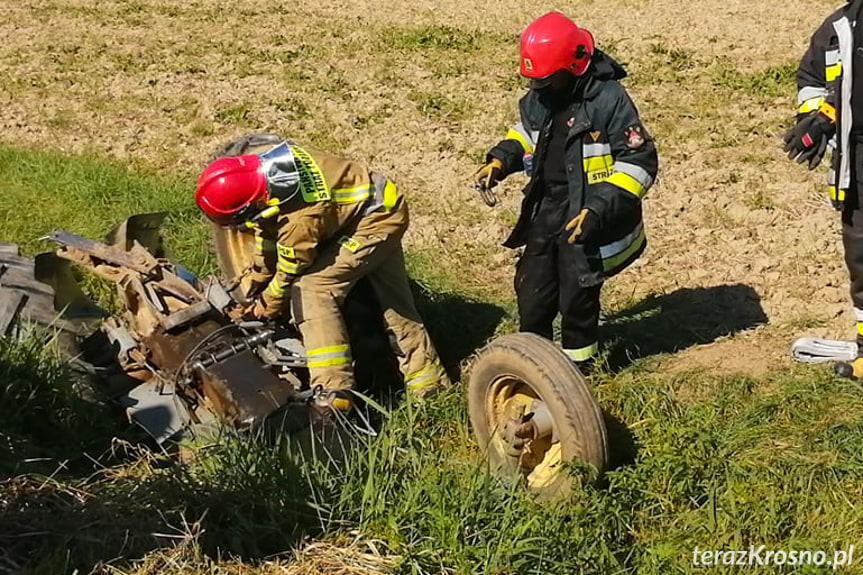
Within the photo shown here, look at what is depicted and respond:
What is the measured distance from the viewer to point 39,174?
7816 millimetres

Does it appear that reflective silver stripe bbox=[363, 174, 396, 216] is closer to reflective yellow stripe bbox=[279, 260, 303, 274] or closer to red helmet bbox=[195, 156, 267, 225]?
reflective yellow stripe bbox=[279, 260, 303, 274]

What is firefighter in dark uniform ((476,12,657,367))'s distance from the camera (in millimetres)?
4457

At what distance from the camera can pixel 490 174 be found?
483 cm

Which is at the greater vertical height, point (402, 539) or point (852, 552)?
point (402, 539)

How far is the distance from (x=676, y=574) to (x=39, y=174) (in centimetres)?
615

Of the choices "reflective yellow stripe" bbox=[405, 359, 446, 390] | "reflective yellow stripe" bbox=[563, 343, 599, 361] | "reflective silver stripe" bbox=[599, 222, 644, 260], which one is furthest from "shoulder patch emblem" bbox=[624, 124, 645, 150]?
"reflective yellow stripe" bbox=[405, 359, 446, 390]

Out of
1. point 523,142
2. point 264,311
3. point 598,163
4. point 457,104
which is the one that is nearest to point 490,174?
point 523,142

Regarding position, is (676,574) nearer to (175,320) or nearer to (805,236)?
(175,320)

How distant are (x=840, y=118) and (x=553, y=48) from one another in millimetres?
1406

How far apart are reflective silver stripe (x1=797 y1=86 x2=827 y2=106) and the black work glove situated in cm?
10

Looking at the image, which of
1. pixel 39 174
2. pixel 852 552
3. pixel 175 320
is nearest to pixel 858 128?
pixel 852 552

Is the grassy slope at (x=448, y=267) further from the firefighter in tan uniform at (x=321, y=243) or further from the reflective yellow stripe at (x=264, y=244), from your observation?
the reflective yellow stripe at (x=264, y=244)

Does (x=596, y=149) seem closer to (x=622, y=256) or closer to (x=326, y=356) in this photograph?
(x=622, y=256)

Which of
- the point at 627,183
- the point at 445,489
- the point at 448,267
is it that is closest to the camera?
the point at 445,489
